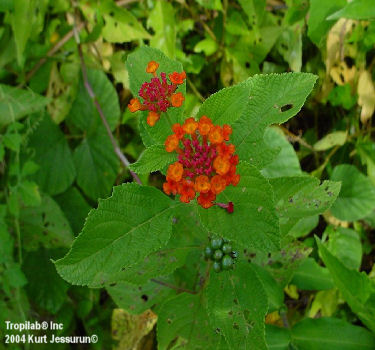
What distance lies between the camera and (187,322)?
993 millimetres

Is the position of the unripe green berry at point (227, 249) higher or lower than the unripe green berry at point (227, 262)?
higher

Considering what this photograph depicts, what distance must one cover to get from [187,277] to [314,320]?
1.08 feet

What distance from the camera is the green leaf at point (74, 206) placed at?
4.69ft

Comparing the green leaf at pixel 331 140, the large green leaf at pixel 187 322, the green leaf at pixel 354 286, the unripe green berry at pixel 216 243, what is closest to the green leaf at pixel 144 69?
the unripe green berry at pixel 216 243

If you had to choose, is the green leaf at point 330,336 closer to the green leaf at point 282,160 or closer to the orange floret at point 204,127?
the green leaf at point 282,160

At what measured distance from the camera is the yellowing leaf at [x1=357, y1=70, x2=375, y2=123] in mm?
1349

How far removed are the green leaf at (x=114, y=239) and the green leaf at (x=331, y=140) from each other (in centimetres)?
80

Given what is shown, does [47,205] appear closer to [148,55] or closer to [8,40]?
[8,40]

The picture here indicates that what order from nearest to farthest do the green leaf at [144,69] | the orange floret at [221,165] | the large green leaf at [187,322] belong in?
the orange floret at [221,165]
the green leaf at [144,69]
the large green leaf at [187,322]

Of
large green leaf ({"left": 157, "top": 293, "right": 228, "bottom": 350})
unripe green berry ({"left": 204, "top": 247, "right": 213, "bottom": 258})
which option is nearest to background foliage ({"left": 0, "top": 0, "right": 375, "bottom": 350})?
large green leaf ({"left": 157, "top": 293, "right": 228, "bottom": 350})

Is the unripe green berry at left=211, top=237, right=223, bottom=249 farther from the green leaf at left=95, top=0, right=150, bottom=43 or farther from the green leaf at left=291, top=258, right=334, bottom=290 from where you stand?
the green leaf at left=95, top=0, right=150, bottom=43

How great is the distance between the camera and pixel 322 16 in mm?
1140

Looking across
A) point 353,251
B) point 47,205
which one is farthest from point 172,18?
point 353,251

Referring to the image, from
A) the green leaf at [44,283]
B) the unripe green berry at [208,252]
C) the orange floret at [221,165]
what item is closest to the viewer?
the orange floret at [221,165]
